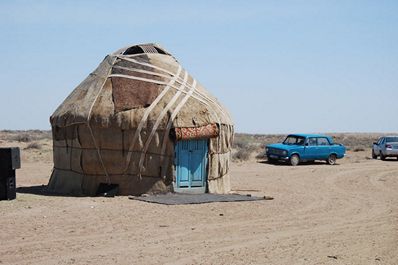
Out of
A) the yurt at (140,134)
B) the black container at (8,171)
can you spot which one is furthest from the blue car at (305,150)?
the black container at (8,171)

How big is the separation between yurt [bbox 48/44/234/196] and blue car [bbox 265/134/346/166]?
1137 centimetres

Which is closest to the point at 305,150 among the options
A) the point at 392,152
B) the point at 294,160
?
the point at 294,160

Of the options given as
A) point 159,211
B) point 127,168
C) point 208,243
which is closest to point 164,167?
point 127,168

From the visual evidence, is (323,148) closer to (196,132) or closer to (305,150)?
(305,150)

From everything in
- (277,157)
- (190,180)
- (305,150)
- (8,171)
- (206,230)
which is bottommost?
(206,230)

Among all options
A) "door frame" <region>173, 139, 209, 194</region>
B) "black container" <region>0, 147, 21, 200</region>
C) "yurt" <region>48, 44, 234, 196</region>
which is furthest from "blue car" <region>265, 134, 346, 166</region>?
"black container" <region>0, 147, 21, 200</region>

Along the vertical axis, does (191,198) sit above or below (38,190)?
below

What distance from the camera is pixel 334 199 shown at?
53.3 ft

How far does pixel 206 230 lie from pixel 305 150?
17.8 m

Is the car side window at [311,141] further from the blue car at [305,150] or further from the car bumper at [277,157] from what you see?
the car bumper at [277,157]

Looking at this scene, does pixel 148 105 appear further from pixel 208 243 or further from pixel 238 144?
pixel 238 144

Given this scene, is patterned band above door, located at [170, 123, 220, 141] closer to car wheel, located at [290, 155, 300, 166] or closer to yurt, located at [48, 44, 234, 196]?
yurt, located at [48, 44, 234, 196]

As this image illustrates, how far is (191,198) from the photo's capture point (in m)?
15.2

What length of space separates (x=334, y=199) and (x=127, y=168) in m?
5.43
